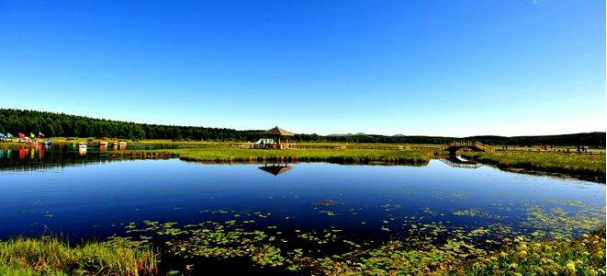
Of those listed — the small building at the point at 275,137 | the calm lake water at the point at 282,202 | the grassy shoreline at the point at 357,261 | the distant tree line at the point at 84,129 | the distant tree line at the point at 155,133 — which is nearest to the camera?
the grassy shoreline at the point at 357,261

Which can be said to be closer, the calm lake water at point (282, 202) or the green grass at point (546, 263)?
the green grass at point (546, 263)

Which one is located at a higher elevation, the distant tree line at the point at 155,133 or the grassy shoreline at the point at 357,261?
the distant tree line at the point at 155,133

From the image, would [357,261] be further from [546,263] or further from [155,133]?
[155,133]

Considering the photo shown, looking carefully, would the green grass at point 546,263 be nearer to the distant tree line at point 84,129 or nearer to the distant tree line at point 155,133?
the distant tree line at point 155,133

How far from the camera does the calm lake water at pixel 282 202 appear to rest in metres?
12.9

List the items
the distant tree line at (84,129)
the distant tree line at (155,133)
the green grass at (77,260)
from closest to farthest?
the green grass at (77,260) < the distant tree line at (155,133) < the distant tree line at (84,129)

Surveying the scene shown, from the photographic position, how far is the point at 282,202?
17.4 m

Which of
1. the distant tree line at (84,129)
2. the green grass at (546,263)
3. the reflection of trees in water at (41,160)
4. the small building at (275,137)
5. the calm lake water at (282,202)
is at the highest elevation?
the distant tree line at (84,129)

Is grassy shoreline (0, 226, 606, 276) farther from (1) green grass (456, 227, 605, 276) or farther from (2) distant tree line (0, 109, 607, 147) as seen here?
(2) distant tree line (0, 109, 607, 147)

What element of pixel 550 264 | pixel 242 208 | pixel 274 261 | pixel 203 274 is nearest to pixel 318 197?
pixel 242 208

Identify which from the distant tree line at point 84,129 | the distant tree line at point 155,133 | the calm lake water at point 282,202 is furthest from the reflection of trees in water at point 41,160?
the distant tree line at point 84,129

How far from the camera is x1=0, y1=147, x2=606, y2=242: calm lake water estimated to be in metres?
12.9

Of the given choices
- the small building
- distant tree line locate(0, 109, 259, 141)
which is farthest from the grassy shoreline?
distant tree line locate(0, 109, 259, 141)

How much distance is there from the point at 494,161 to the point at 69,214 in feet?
169
